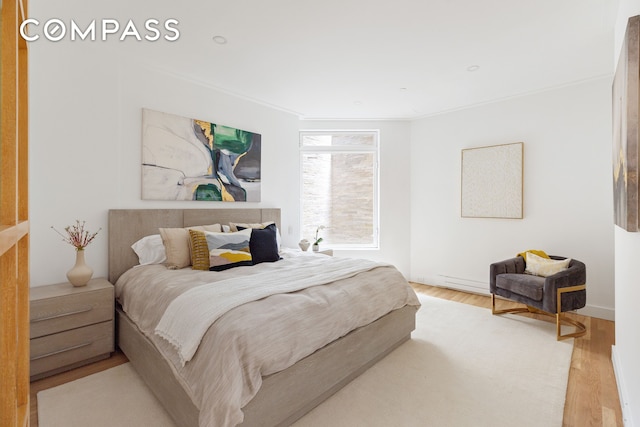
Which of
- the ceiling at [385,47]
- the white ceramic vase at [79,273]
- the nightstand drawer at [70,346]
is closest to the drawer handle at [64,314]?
the nightstand drawer at [70,346]

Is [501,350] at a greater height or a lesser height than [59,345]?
lesser

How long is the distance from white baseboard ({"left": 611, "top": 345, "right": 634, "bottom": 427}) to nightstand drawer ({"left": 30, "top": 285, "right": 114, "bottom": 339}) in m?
3.44

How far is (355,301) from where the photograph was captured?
7.54ft

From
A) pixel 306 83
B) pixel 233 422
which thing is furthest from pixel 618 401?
pixel 306 83

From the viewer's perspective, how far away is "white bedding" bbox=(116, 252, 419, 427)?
5.00 feet

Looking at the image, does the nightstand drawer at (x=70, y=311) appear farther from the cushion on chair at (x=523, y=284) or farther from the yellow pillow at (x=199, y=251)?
the cushion on chair at (x=523, y=284)

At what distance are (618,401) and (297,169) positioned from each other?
4.16 metres

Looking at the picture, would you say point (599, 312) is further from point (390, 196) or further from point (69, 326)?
point (69, 326)

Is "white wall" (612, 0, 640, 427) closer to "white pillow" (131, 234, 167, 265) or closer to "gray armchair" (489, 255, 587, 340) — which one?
"gray armchair" (489, 255, 587, 340)

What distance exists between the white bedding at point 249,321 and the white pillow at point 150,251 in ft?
0.66

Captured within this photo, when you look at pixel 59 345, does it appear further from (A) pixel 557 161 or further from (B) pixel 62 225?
(A) pixel 557 161

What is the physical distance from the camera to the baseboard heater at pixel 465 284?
438cm

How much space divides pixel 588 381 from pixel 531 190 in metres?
2.39

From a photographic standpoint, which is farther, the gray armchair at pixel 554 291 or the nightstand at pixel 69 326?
the gray armchair at pixel 554 291
